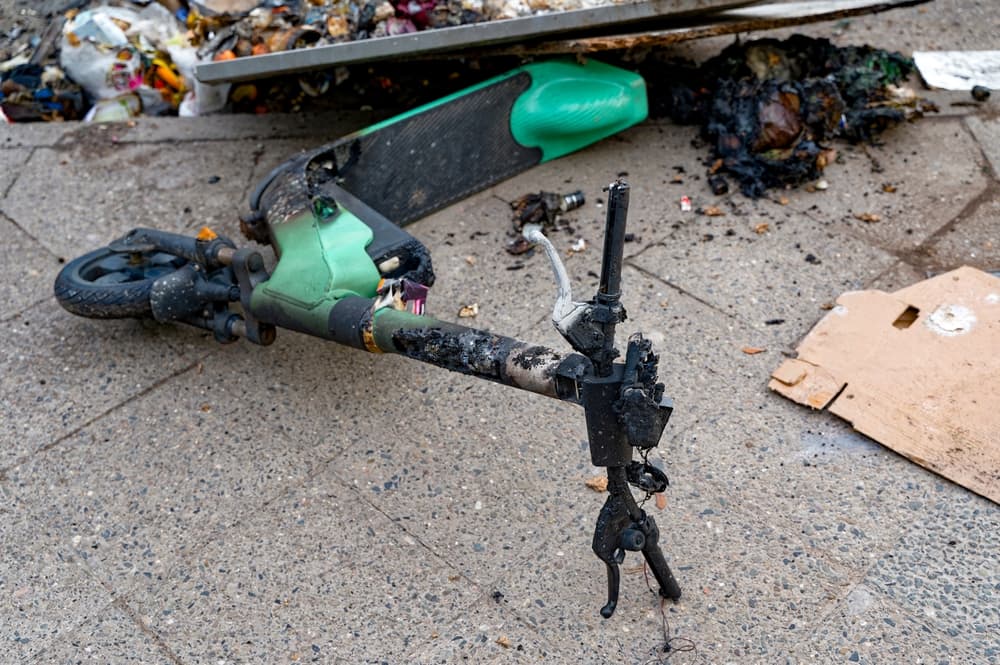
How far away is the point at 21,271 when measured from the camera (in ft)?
14.9

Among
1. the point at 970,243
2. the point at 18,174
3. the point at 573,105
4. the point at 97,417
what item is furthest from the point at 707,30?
the point at 18,174

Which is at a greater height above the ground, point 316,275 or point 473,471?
point 316,275

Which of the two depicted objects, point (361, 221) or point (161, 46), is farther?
point (161, 46)

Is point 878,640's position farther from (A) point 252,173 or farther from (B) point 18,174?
(B) point 18,174

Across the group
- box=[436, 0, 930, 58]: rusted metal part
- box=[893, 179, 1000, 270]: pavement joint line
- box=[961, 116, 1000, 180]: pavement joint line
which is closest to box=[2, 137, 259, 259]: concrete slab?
box=[436, 0, 930, 58]: rusted metal part

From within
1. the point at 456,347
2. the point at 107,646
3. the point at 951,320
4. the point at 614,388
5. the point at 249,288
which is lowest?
the point at 107,646

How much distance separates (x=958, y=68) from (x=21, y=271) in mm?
5051

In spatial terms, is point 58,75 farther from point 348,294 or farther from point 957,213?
point 957,213

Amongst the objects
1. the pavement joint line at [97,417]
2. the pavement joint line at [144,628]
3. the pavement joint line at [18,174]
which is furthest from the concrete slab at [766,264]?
the pavement joint line at [18,174]

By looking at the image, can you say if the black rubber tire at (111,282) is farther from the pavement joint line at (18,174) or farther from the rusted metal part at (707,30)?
the rusted metal part at (707,30)

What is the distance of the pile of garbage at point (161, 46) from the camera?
4.90 meters

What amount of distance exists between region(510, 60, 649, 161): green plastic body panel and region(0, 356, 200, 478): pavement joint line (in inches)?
77.0

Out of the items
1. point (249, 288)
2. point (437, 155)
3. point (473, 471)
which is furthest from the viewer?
point (437, 155)

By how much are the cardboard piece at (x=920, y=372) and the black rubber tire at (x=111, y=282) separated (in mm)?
2489
